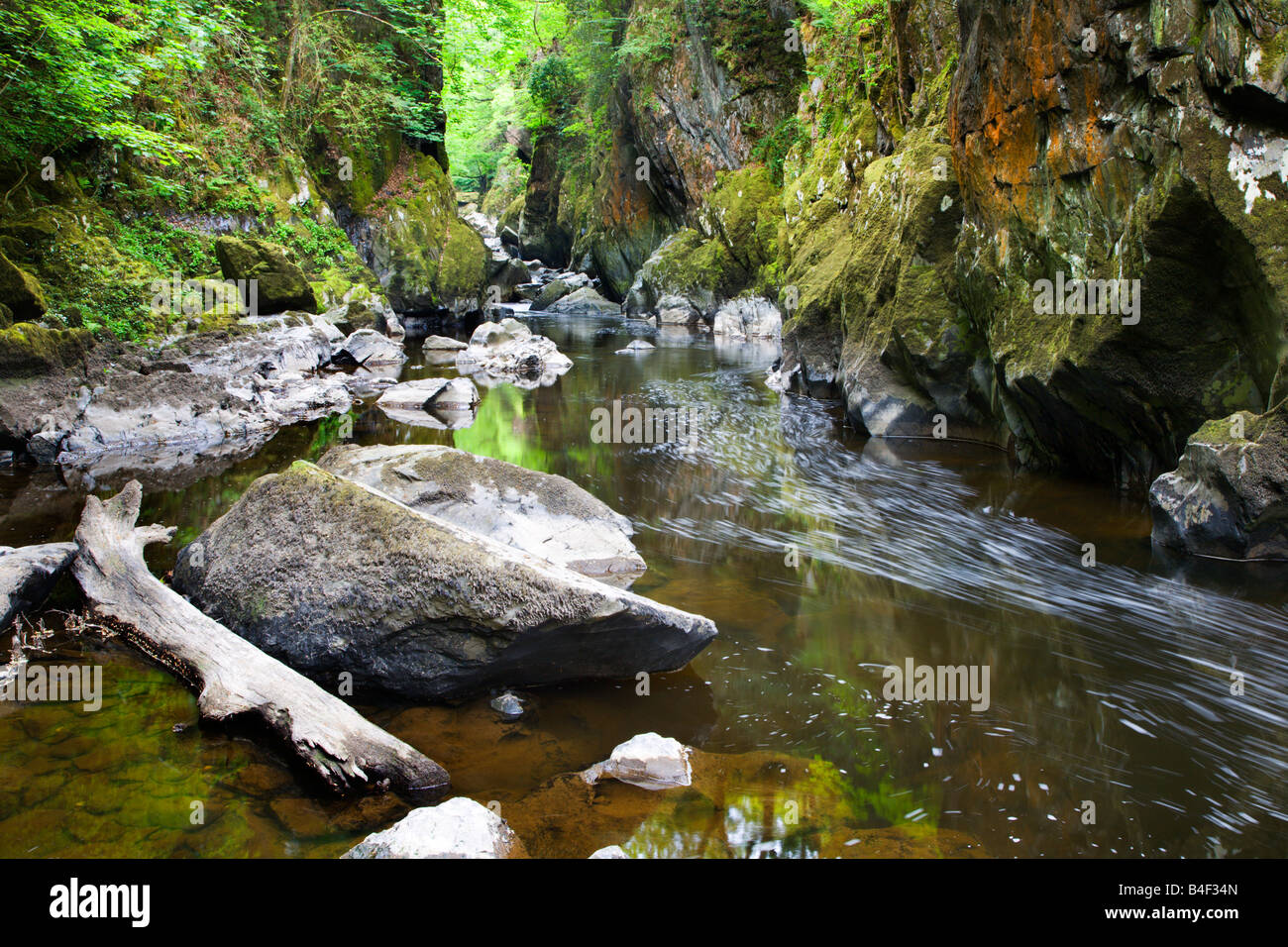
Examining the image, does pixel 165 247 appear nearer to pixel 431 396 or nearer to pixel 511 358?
pixel 431 396

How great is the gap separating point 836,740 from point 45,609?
17.0 ft

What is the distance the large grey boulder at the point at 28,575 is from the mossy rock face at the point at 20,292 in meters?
6.63

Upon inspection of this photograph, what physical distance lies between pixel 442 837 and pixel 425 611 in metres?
1.57

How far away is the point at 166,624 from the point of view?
464 centimetres

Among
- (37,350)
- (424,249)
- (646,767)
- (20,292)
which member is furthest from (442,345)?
(646,767)

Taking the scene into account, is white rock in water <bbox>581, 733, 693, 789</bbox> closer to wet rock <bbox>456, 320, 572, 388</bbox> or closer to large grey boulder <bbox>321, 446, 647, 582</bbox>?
large grey boulder <bbox>321, 446, 647, 582</bbox>

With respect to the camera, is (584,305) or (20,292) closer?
(20,292)

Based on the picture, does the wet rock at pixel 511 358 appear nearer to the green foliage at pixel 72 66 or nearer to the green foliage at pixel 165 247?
the green foliage at pixel 165 247

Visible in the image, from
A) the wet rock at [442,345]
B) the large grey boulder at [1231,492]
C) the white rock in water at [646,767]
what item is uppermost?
the wet rock at [442,345]

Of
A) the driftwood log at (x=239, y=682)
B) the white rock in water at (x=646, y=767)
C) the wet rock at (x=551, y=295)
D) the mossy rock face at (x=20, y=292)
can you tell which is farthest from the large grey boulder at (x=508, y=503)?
the wet rock at (x=551, y=295)

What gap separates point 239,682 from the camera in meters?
3.97

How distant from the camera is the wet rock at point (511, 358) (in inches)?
711
